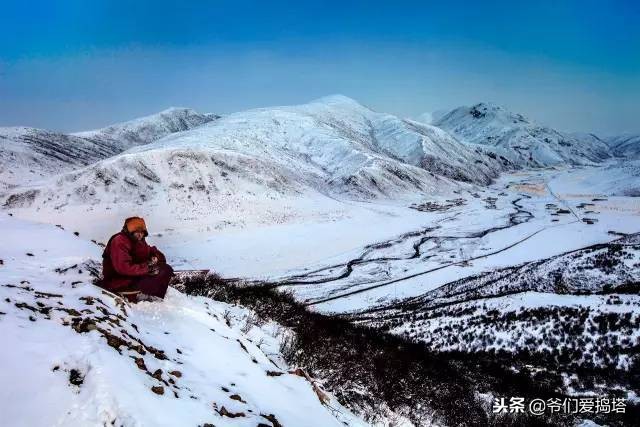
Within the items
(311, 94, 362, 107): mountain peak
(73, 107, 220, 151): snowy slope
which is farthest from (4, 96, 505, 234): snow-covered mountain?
(73, 107, 220, 151): snowy slope

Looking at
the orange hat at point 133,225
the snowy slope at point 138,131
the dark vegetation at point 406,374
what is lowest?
the dark vegetation at point 406,374

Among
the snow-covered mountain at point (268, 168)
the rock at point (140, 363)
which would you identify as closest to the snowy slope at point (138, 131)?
the snow-covered mountain at point (268, 168)

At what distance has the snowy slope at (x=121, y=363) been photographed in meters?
5.07

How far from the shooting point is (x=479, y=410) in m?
16.1

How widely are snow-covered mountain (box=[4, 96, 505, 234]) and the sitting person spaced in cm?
5068

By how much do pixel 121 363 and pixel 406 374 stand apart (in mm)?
14313

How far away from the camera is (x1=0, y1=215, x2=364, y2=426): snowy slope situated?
507 cm

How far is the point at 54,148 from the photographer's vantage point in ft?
353

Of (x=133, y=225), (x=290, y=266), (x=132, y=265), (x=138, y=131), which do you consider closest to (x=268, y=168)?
(x=290, y=266)

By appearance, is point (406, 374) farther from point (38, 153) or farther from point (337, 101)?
point (337, 101)

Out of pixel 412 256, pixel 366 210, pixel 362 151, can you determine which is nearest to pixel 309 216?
pixel 366 210

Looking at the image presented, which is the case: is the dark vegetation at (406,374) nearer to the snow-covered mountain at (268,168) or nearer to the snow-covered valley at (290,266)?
the snow-covered valley at (290,266)

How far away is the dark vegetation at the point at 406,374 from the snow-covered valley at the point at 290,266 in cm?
47

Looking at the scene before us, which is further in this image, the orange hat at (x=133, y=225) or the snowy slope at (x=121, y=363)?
the orange hat at (x=133, y=225)
